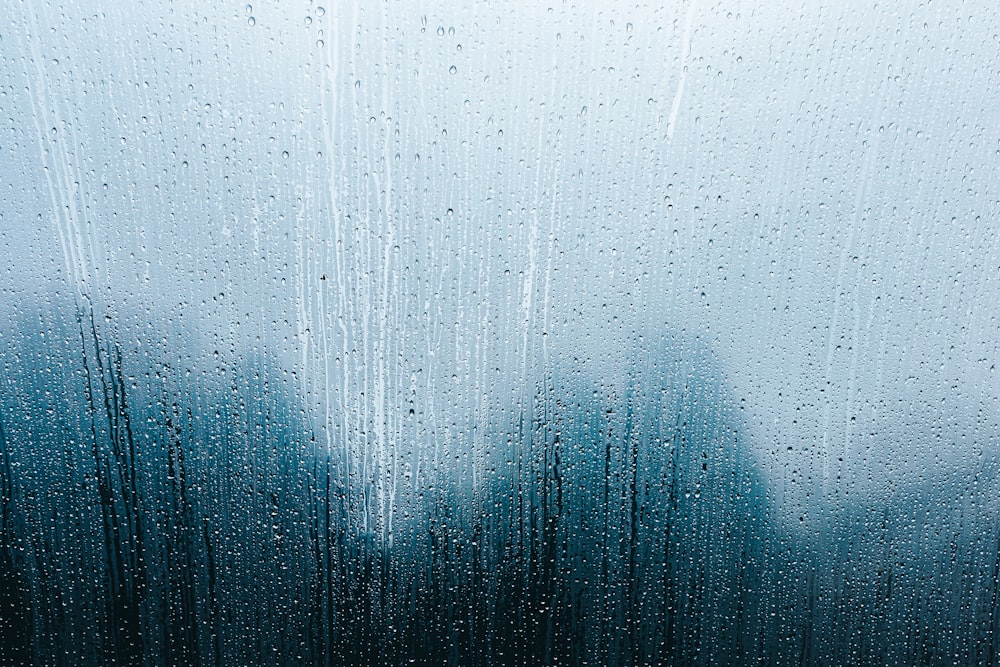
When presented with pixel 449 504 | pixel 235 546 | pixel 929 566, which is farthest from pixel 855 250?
pixel 235 546

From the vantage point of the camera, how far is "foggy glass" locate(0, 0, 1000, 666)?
59 centimetres

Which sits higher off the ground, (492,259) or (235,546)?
(492,259)

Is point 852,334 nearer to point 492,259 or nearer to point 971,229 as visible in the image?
point 971,229

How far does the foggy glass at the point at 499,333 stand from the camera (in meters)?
0.59

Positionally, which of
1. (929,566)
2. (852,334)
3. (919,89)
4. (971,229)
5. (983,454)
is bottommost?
(929,566)

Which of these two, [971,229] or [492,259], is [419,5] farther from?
[971,229]

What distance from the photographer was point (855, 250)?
62cm

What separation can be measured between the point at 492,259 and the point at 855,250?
399 millimetres

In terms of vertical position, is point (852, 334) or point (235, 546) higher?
point (852, 334)

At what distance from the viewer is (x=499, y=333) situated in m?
0.63

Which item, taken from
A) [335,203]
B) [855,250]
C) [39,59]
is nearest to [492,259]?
[335,203]

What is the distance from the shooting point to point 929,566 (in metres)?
0.65

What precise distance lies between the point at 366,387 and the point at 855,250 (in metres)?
0.56

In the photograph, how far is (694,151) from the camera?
0.61 metres
